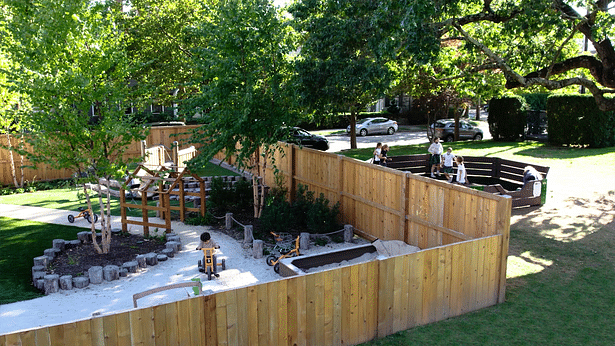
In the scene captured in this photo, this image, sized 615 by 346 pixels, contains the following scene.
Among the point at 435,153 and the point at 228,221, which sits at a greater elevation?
the point at 435,153

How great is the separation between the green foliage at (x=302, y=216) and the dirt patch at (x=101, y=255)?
9.18 feet

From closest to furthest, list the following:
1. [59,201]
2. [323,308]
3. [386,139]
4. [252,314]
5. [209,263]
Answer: [252,314], [323,308], [209,263], [59,201], [386,139]

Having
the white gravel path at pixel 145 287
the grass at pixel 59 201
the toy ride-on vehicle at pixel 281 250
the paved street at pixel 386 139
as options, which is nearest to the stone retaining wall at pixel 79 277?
the white gravel path at pixel 145 287

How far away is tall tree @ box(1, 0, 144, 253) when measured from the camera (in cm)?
1101

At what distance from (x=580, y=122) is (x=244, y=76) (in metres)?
19.8

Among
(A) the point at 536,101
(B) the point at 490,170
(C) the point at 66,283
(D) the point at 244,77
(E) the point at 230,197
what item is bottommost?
(C) the point at 66,283

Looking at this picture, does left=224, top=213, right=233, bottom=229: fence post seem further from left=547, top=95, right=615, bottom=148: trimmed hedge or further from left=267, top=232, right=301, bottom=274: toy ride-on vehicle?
left=547, top=95, right=615, bottom=148: trimmed hedge

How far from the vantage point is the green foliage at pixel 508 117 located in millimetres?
29806

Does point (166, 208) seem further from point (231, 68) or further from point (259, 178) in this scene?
point (231, 68)

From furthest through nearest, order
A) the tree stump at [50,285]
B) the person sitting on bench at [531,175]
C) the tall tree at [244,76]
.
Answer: the person sitting on bench at [531,175] → the tall tree at [244,76] → the tree stump at [50,285]

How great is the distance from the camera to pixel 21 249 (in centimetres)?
1259

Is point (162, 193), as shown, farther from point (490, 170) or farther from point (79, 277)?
point (490, 170)

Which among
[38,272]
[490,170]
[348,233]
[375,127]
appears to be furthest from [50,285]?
[375,127]

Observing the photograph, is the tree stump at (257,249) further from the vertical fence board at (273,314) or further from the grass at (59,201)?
the grass at (59,201)
